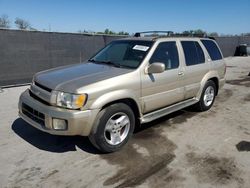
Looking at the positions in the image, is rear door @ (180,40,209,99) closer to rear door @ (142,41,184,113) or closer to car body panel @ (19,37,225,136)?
car body panel @ (19,37,225,136)

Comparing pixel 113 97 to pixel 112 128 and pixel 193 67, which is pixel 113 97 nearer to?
pixel 112 128

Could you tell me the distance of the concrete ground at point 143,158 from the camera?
327 cm

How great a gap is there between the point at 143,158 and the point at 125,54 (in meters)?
1.95

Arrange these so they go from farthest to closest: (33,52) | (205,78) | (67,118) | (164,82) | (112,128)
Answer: (33,52) < (205,78) < (164,82) < (112,128) < (67,118)

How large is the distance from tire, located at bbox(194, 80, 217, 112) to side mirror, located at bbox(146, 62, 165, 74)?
6.94 feet

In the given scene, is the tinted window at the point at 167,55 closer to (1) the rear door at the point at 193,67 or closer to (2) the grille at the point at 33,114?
(1) the rear door at the point at 193,67

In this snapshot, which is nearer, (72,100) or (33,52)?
(72,100)

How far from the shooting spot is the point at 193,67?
5.43 metres

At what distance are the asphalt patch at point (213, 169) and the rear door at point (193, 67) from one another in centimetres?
178

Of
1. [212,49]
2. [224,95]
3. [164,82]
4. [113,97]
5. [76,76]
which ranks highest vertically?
[212,49]

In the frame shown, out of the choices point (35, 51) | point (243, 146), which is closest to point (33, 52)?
point (35, 51)

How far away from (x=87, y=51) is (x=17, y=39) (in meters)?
3.04

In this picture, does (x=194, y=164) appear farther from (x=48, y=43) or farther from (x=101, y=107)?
(x=48, y=43)

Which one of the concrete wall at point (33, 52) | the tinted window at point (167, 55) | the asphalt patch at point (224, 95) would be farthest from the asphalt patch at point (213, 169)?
the concrete wall at point (33, 52)
